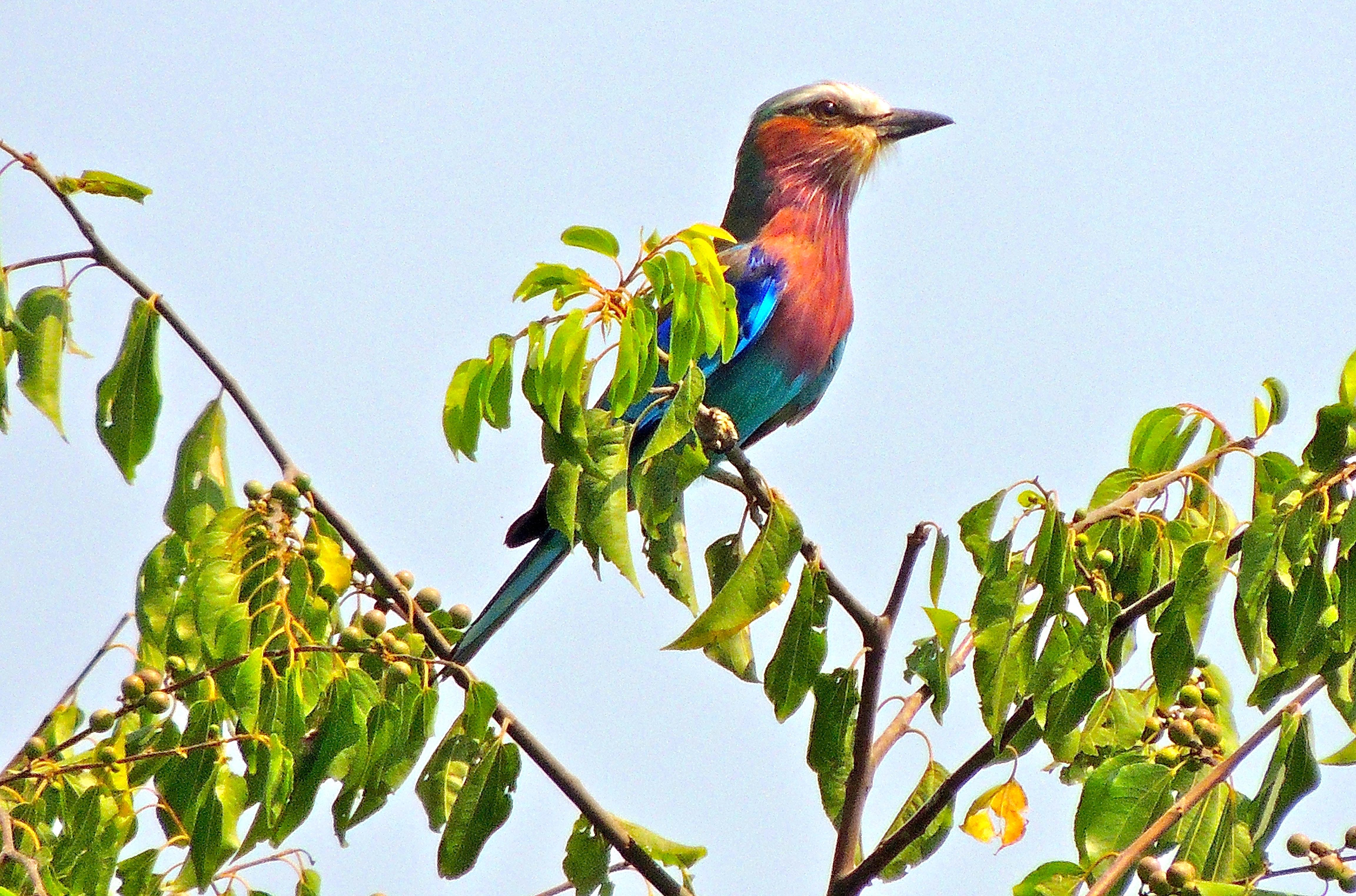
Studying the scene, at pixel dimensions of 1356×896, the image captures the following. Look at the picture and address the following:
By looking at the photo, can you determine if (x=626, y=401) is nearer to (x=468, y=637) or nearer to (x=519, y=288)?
(x=519, y=288)

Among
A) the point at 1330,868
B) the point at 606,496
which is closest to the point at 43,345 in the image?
the point at 606,496

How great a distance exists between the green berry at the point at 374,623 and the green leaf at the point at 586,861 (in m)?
0.52

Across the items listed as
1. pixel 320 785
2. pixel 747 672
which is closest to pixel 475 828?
pixel 320 785

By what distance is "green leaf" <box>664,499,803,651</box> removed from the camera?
246cm

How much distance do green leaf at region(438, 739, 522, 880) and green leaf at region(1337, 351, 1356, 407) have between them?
137 centimetres

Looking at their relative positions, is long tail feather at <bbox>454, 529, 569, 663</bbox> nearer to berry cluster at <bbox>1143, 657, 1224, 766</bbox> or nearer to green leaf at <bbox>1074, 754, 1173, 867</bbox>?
berry cluster at <bbox>1143, 657, 1224, 766</bbox>

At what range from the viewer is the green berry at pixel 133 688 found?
2.47 meters

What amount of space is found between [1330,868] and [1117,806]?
1.00 ft

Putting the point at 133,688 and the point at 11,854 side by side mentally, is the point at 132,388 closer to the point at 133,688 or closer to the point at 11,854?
the point at 133,688

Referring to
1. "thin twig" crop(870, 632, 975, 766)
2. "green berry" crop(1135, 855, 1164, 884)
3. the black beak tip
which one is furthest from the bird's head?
"green berry" crop(1135, 855, 1164, 884)

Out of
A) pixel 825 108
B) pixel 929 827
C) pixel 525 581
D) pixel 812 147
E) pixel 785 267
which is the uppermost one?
pixel 825 108

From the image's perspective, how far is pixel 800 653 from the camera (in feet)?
8.48

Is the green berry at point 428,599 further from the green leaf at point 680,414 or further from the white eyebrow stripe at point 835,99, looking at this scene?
the white eyebrow stripe at point 835,99

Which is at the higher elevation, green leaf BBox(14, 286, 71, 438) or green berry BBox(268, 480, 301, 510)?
green leaf BBox(14, 286, 71, 438)
